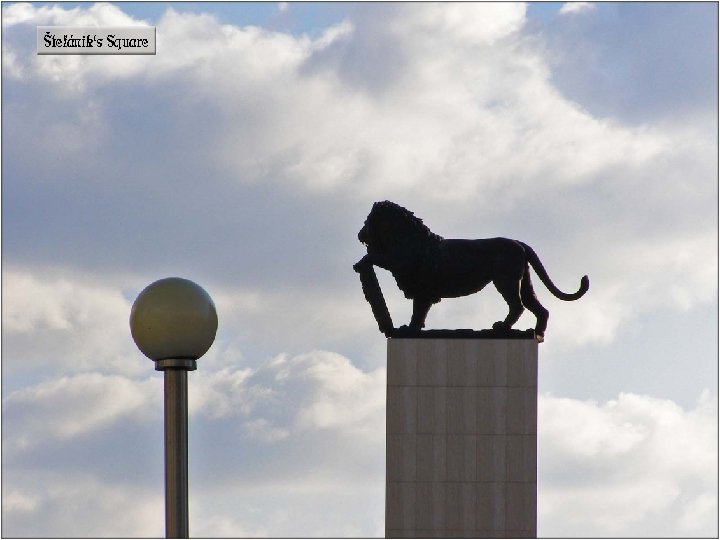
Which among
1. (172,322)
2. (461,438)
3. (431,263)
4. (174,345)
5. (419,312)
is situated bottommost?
(461,438)

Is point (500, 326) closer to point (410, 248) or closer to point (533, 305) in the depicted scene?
point (533, 305)

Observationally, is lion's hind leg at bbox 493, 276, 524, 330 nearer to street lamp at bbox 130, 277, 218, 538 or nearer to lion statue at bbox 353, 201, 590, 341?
lion statue at bbox 353, 201, 590, 341

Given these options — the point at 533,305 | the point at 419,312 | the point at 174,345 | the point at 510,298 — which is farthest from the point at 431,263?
the point at 174,345

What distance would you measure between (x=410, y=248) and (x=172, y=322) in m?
4.80

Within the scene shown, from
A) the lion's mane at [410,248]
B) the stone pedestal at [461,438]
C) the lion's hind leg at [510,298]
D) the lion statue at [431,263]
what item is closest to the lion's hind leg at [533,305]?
the lion statue at [431,263]

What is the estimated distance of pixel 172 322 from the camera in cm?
1085

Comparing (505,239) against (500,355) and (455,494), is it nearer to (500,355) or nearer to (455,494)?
(500,355)

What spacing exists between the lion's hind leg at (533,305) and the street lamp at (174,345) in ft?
16.7

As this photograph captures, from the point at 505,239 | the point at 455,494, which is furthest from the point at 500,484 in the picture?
the point at 505,239

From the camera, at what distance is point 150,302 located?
10.9 metres

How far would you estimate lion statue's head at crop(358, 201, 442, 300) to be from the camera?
1519 centimetres

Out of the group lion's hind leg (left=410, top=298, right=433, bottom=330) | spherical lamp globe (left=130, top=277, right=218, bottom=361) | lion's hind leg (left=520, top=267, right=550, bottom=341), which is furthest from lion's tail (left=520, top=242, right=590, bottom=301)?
spherical lamp globe (left=130, top=277, right=218, bottom=361)

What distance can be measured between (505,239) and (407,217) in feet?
3.51

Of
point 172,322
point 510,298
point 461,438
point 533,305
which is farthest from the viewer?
point 533,305
